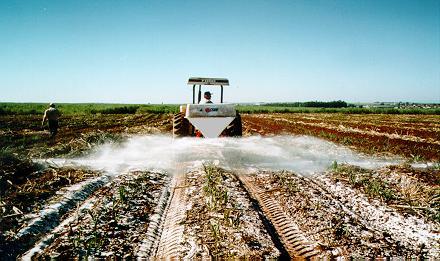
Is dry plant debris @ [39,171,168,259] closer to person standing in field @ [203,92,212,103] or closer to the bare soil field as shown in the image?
the bare soil field

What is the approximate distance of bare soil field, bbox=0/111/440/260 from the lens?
384 centimetres

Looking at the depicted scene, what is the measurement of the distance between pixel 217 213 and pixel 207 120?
17.7 feet

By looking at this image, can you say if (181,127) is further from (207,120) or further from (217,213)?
(217,213)

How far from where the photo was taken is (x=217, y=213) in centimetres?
482

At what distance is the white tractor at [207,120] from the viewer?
1001 cm

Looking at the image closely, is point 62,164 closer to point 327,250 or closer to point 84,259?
point 84,259

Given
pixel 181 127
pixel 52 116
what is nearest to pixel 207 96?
pixel 181 127

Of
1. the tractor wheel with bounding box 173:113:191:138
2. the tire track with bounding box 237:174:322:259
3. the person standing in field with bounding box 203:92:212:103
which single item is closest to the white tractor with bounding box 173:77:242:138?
the tractor wheel with bounding box 173:113:191:138

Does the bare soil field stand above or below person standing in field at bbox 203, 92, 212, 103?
below

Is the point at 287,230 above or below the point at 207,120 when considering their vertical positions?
below

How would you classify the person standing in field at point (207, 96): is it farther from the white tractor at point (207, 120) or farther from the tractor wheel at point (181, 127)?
the tractor wheel at point (181, 127)

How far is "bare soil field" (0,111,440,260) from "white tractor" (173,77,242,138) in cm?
260

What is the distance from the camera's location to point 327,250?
3859 mm

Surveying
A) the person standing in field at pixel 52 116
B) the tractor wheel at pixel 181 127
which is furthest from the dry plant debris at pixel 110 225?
Answer: the person standing in field at pixel 52 116
